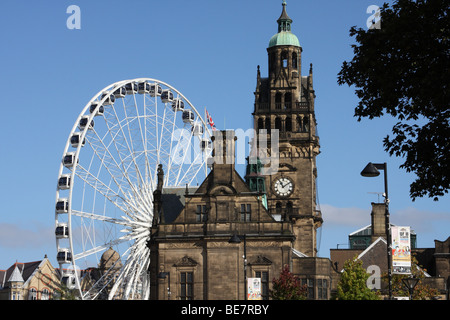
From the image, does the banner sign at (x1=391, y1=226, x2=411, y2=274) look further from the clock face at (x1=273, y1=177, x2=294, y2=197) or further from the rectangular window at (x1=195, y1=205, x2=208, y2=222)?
the clock face at (x1=273, y1=177, x2=294, y2=197)

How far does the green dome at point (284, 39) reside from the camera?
13888 centimetres

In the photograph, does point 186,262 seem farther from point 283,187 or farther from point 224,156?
point 283,187

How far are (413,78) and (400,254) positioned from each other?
21623 millimetres

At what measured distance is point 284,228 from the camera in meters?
95.5

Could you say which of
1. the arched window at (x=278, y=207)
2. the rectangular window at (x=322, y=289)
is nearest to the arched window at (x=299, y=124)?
the arched window at (x=278, y=207)

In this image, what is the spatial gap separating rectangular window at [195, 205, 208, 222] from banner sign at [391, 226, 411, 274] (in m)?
44.7

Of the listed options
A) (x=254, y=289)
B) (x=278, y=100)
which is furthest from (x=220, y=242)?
(x=278, y=100)

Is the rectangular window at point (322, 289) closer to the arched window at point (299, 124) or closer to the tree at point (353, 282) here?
the tree at point (353, 282)

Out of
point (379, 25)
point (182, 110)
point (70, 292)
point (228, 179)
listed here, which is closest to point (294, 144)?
point (182, 110)

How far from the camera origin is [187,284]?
9619 centimetres

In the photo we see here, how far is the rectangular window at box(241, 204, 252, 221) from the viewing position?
96.8m
